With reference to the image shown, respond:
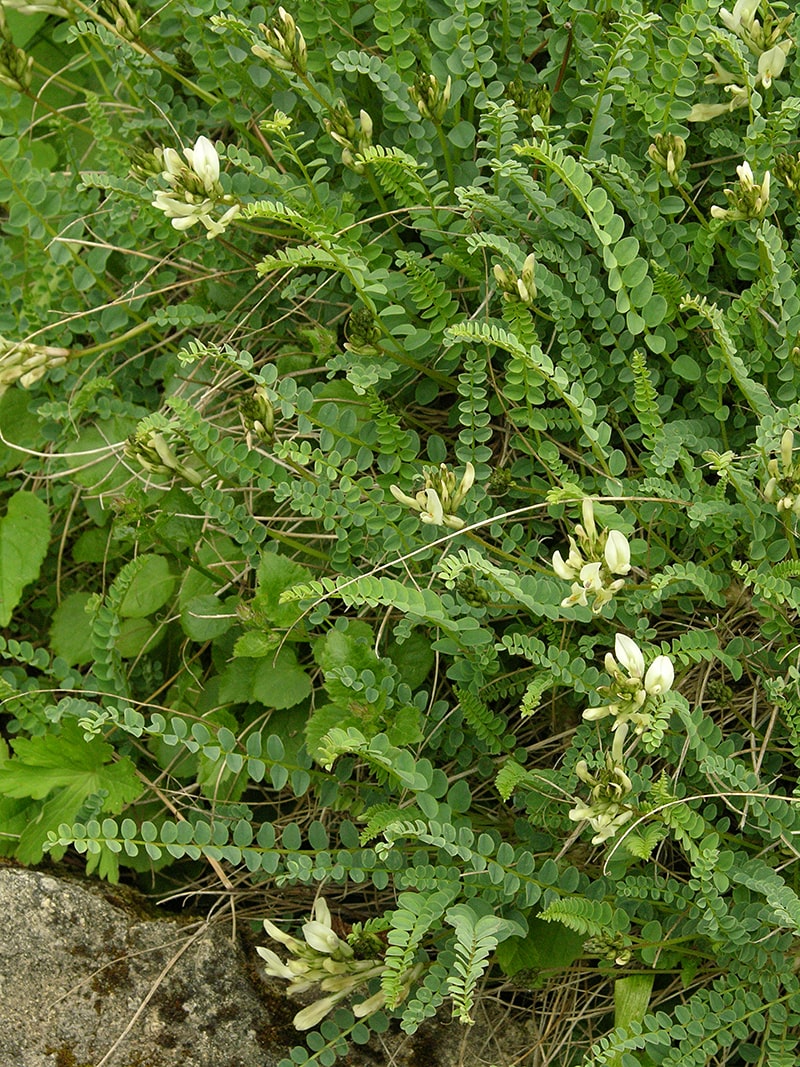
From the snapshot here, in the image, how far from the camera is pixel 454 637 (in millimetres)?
2553

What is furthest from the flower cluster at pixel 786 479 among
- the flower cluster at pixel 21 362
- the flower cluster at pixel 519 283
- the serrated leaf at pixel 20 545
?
the serrated leaf at pixel 20 545

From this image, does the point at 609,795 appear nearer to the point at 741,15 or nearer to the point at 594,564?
the point at 594,564

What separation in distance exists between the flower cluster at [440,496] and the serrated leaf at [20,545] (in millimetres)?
1409

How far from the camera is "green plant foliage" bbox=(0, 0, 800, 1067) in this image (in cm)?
238

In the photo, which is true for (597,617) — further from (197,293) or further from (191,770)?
(197,293)

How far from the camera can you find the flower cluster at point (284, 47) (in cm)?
262

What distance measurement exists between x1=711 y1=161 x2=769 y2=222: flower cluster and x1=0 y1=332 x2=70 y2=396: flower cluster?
5.69 ft

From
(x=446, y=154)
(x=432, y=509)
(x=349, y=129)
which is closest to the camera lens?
(x=432, y=509)

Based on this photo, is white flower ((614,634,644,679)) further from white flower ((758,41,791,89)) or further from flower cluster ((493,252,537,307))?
white flower ((758,41,791,89))

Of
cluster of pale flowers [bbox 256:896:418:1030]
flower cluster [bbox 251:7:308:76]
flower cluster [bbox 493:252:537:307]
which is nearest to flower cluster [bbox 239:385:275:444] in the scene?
flower cluster [bbox 493:252:537:307]

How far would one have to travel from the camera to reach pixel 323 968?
2418 millimetres

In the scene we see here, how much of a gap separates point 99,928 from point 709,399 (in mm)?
1903

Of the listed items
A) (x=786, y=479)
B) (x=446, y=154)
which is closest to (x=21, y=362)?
(x=446, y=154)

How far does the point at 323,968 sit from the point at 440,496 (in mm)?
1034
